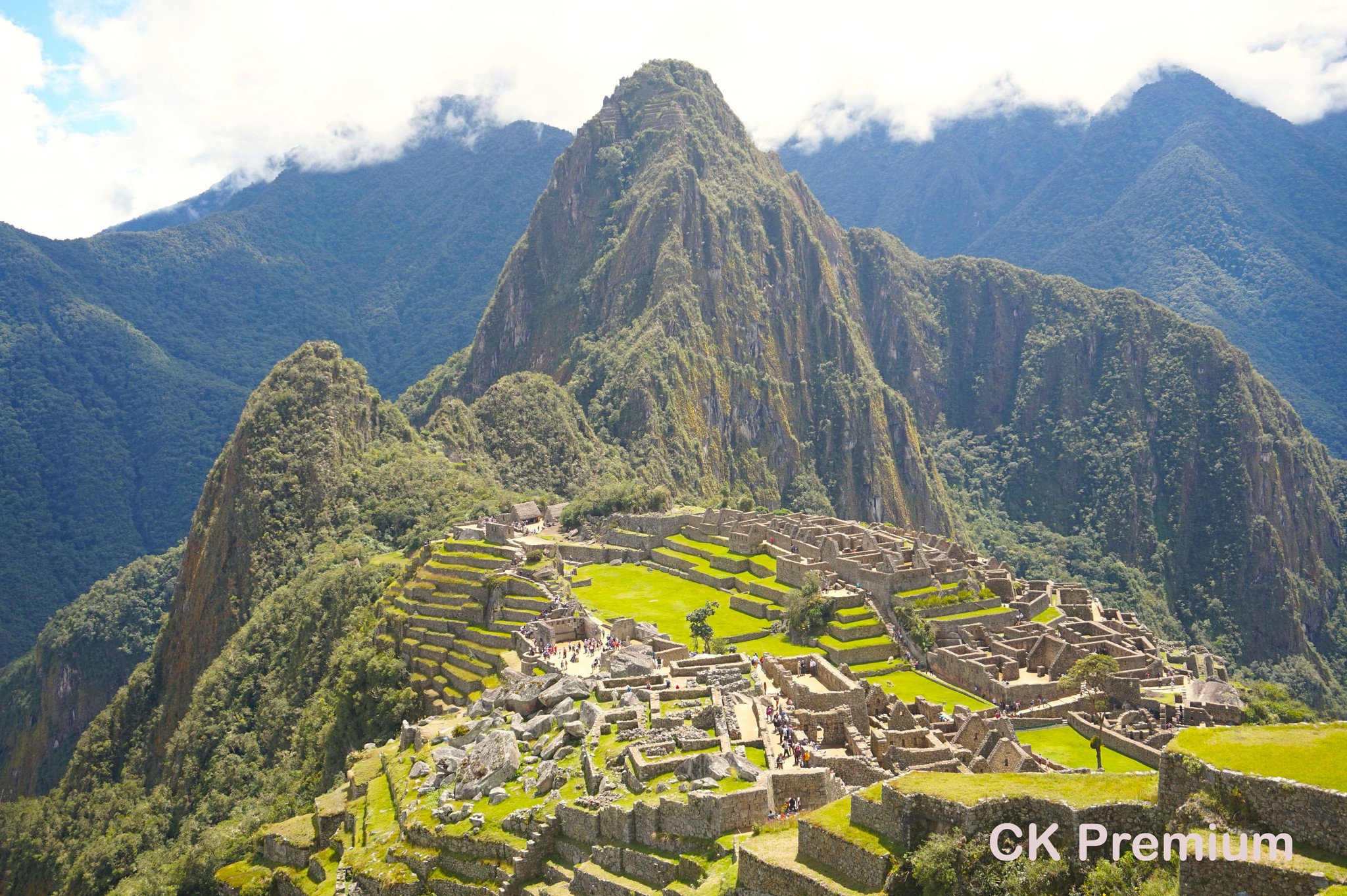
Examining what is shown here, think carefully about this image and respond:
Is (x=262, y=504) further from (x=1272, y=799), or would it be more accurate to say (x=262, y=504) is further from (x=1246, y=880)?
(x=1246, y=880)

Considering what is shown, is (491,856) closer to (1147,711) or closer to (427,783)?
(427,783)

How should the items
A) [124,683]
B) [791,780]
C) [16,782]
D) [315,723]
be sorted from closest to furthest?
[791,780]
[315,723]
[16,782]
[124,683]

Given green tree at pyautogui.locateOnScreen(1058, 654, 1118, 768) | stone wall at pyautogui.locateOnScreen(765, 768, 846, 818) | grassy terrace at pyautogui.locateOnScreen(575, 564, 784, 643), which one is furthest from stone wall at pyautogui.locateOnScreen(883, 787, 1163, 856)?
grassy terrace at pyautogui.locateOnScreen(575, 564, 784, 643)

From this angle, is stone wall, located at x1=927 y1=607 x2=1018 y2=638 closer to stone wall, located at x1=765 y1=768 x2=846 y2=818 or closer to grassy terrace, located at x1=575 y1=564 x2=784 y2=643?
grassy terrace, located at x1=575 y1=564 x2=784 y2=643

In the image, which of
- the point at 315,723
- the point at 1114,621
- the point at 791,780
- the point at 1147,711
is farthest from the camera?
the point at 1114,621

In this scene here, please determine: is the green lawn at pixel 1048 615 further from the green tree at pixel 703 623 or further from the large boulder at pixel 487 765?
the large boulder at pixel 487 765

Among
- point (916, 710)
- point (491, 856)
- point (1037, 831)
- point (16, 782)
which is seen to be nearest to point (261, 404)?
point (16, 782)
